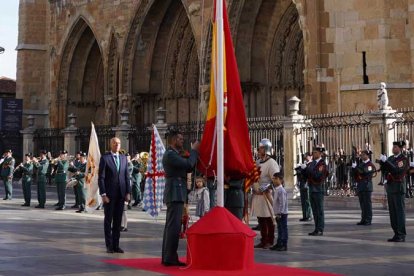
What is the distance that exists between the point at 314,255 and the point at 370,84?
14369 mm

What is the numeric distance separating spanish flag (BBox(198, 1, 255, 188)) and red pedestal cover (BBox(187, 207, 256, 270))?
3.26 feet

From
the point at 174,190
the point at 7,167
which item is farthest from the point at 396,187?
the point at 7,167

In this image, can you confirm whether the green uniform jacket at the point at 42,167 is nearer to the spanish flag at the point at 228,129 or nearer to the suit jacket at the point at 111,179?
the suit jacket at the point at 111,179

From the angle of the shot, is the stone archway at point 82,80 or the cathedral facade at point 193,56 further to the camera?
the stone archway at point 82,80

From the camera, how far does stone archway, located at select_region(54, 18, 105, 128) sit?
4141 centimetres

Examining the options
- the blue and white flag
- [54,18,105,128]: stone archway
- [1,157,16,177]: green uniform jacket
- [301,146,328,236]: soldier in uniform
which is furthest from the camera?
[54,18,105,128]: stone archway

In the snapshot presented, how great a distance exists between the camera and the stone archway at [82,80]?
41406 mm

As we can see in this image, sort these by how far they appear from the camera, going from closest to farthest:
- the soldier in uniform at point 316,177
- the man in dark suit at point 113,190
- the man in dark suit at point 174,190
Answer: the man in dark suit at point 174,190, the man in dark suit at point 113,190, the soldier in uniform at point 316,177

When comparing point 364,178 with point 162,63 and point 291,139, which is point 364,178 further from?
point 162,63

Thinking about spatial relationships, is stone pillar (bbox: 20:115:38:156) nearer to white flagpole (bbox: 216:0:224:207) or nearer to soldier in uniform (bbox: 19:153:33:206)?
soldier in uniform (bbox: 19:153:33:206)

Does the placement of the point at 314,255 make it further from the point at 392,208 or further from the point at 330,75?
the point at 330,75

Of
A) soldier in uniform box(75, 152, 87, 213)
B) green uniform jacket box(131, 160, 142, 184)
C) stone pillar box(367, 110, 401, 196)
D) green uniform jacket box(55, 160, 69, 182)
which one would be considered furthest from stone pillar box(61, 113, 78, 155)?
stone pillar box(367, 110, 401, 196)

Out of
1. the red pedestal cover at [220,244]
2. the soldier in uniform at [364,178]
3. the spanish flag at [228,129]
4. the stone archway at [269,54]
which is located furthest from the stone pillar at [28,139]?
the red pedestal cover at [220,244]

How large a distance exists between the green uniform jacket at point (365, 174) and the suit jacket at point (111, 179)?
6.74 metres
